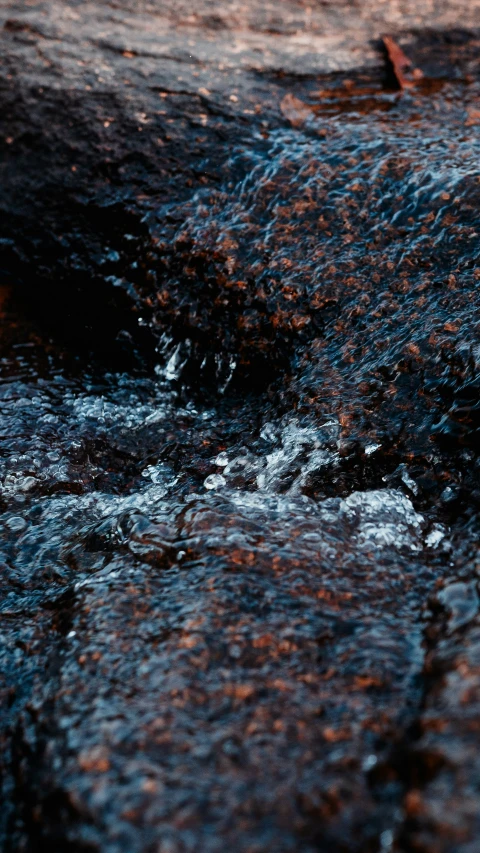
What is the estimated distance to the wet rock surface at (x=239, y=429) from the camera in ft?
4.39

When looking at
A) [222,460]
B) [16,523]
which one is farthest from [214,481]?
[16,523]

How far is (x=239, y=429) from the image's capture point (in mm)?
2666

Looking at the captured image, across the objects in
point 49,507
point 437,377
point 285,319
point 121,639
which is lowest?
point 49,507

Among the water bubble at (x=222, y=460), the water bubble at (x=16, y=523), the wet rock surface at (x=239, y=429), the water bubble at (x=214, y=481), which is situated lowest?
the water bubble at (x=16, y=523)

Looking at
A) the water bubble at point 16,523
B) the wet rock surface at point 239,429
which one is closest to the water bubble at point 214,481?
the wet rock surface at point 239,429

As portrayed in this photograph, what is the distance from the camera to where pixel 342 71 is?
373cm

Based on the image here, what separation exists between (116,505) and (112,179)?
1.64 meters

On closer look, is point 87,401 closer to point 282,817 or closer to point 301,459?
point 301,459

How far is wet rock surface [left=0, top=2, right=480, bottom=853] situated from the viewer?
4.39 feet

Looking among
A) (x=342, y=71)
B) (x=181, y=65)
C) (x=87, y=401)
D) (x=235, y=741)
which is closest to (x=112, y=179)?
(x=181, y=65)

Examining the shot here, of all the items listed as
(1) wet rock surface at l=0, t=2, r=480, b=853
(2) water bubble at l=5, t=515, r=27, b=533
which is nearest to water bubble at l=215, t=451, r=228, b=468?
(1) wet rock surface at l=0, t=2, r=480, b=853

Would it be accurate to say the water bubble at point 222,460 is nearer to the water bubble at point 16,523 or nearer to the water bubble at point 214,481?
the water bubble at point 214,481

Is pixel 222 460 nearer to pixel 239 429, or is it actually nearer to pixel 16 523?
pixel 239 429

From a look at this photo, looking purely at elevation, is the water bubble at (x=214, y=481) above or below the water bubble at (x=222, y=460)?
below
